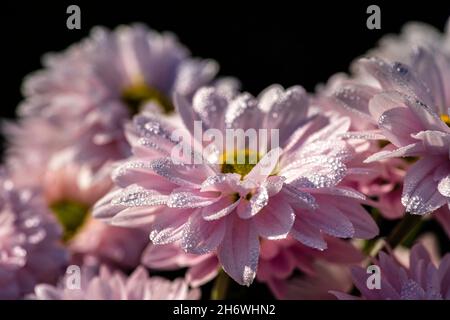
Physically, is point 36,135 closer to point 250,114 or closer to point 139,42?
point 139,42

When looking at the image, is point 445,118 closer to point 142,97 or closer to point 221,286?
point 221,286

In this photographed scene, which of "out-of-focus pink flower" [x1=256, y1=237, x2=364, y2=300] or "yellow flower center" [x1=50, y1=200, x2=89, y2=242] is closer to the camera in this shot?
"out-of-focus pink flower" [x1=256, y1=237, x2=364, y2=300]

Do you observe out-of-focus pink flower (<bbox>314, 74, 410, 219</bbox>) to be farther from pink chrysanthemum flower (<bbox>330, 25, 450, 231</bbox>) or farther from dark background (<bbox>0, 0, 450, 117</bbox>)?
dark background (<bbox>0, 0, 450, 117</bbox>)

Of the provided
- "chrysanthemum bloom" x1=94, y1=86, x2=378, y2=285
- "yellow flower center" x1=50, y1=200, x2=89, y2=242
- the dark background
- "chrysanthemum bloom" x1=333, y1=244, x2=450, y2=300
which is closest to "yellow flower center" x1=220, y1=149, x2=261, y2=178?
"chrysanthemum bloom" x1=94, y1=86, x2=378, y2=285

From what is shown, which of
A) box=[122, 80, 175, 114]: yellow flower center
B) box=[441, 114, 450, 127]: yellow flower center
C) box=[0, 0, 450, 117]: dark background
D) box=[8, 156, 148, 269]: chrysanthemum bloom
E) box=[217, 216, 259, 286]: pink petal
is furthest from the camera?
box=[0, 0, 450, 117]: dark background

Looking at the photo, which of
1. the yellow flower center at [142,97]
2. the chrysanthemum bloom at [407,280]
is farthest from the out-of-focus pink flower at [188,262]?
the yellow flower center at [142,97]

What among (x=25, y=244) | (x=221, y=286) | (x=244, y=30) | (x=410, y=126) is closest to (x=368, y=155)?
(x=410, y=126)
